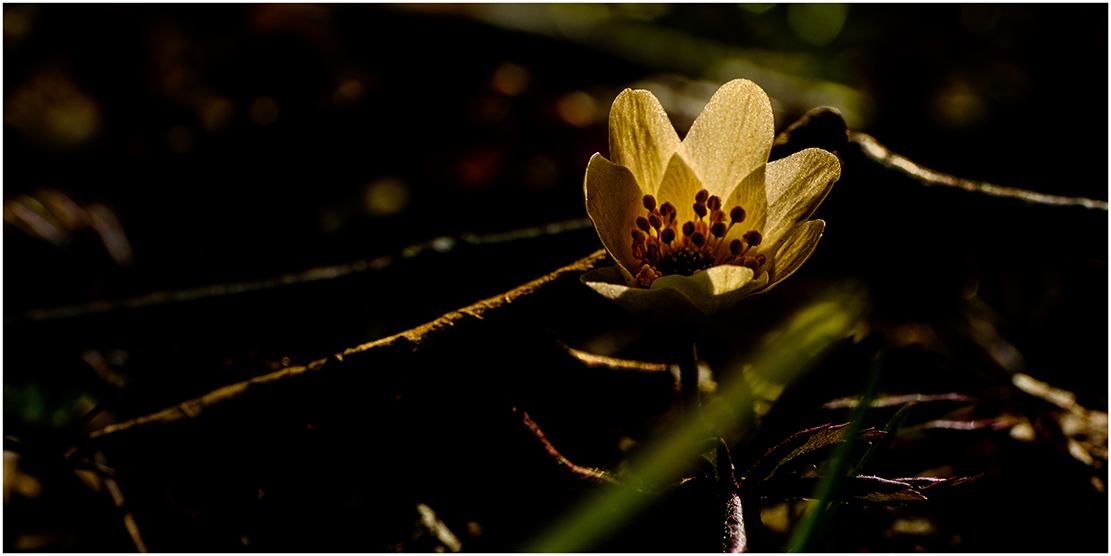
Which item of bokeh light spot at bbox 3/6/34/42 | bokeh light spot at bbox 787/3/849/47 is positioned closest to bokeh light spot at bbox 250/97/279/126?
bokeh light spot at bbox 3/6/34/42

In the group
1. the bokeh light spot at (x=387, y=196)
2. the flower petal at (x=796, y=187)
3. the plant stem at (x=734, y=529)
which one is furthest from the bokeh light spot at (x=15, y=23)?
the plant stem at (x=734, y=529)

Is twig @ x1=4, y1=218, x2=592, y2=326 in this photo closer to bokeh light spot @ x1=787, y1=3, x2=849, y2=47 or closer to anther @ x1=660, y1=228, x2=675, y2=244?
anther @ x1=660, y1=228, x2=675, y2=244

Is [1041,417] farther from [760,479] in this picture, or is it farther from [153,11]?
[153,11]

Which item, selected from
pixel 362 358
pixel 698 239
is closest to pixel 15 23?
pixel 362 358

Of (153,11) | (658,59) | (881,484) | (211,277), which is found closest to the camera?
(881,484)

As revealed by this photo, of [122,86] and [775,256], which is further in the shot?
[122,86]

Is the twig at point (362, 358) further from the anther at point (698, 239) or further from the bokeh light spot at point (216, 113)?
the bokeh light spot at point (216, 113)

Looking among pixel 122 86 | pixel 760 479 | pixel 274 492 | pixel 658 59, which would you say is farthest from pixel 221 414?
pixel 658 59

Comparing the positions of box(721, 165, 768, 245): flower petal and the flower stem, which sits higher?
box(721, 165, 768, 245): flower petal
